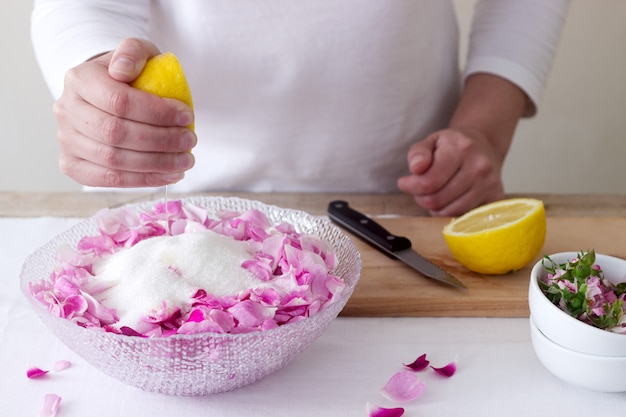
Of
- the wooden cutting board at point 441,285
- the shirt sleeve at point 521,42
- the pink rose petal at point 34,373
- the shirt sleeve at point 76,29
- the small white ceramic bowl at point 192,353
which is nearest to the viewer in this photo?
the small white ceramic bowl at point 192,353

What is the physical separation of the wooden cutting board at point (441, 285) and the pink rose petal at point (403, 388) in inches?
5.8

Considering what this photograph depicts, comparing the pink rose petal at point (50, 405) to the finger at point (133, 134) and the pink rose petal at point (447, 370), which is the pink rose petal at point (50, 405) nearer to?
the finger at point (133, 134)

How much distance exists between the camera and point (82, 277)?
0.80 metres

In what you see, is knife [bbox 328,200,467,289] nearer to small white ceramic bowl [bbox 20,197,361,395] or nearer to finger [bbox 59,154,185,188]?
small white ceramic bowl [bbox 20,197,361,395]

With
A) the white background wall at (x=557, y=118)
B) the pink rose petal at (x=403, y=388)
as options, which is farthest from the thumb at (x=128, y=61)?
the white background wall at (x=557, y=118)

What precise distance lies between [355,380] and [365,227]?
314 millimetres

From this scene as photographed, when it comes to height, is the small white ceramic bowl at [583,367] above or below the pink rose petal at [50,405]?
above

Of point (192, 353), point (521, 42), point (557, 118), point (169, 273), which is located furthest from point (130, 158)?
point (557, 118)

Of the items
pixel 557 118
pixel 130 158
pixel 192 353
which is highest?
pixel 130 158

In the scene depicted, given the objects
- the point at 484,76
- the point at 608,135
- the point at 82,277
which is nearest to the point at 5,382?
the point at 82,277

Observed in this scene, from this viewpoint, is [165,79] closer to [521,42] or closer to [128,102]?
[128,102]

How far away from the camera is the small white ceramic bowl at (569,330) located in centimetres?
74

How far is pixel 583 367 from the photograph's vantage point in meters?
0.76

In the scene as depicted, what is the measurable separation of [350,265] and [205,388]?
22 centimetres
